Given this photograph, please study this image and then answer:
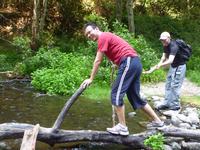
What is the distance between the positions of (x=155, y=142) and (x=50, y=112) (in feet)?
12.2

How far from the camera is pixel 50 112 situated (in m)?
10.7

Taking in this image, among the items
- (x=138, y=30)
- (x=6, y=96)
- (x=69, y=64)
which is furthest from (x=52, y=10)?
(x=6, y=96)

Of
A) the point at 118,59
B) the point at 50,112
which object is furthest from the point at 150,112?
the point at 50,112

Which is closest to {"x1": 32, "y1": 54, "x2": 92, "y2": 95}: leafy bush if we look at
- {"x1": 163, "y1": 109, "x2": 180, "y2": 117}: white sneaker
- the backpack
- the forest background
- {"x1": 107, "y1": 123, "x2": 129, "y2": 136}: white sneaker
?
the forest background

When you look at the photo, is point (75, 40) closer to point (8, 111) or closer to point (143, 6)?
point (143, 6)

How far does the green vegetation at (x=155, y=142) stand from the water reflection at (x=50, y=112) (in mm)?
786

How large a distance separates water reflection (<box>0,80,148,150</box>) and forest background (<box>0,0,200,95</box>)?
2.27ft

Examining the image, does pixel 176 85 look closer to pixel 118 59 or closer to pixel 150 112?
pixel 150 112

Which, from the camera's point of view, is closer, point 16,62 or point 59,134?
point 59,134

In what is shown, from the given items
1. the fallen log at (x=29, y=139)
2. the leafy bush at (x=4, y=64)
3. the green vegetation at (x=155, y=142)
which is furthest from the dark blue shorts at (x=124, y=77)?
the leafy bush at (x=4, y=64)

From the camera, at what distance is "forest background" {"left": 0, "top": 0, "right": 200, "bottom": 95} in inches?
539

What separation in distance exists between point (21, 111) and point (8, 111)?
0.30 metres

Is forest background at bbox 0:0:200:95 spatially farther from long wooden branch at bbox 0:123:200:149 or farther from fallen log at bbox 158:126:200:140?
fallen log at bbox 158:126:200:140

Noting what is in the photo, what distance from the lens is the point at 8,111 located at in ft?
35.1
